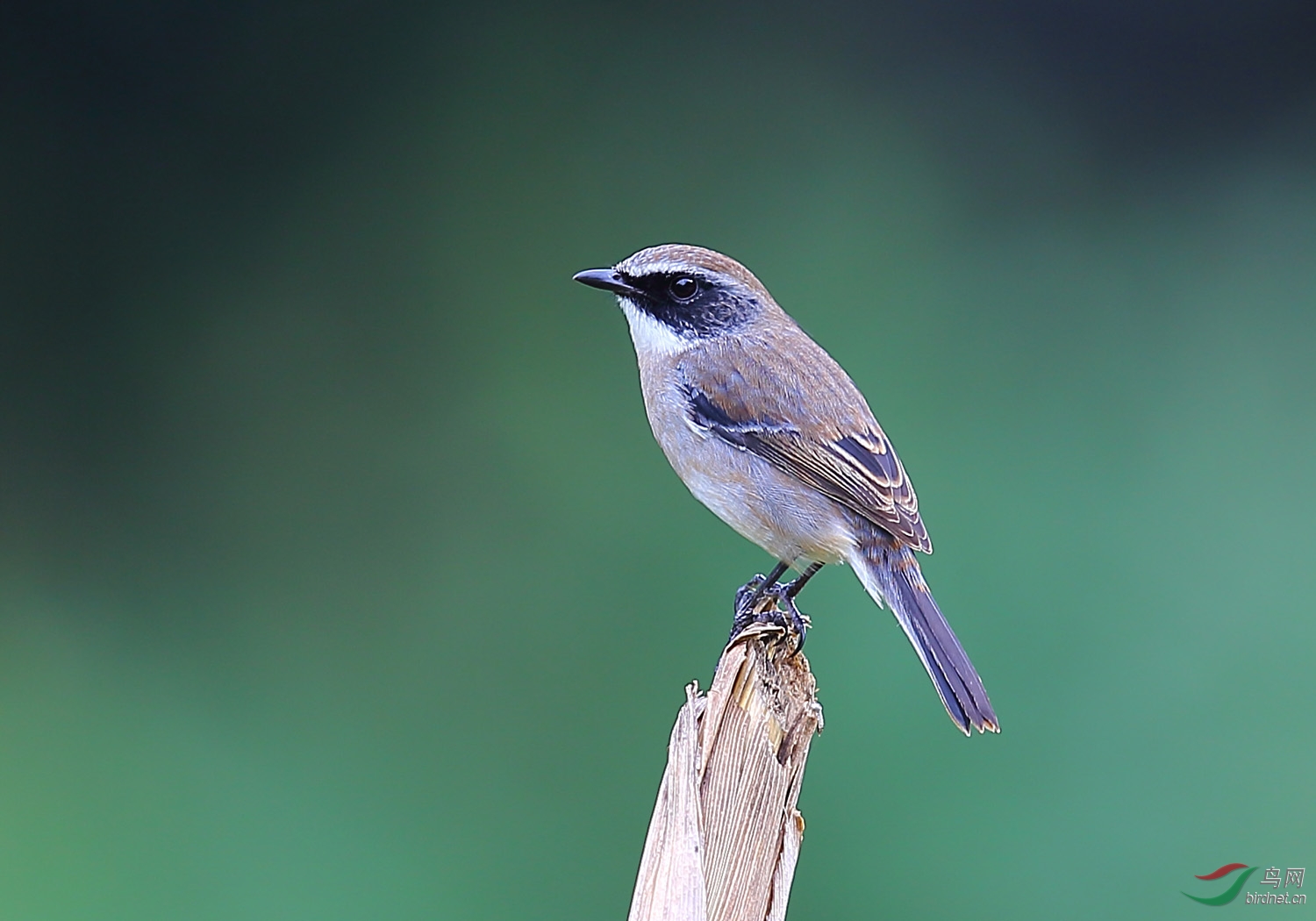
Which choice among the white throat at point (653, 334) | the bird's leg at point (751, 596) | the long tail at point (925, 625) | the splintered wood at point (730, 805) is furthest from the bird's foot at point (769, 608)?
the white throat at point (653, 334)

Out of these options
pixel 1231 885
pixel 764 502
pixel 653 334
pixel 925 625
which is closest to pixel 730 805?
pixel 925 625

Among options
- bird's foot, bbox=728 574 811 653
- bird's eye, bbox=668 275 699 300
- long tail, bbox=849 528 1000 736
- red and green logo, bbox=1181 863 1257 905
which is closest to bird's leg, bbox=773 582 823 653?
bird's foot, bbox=728 574 811 653

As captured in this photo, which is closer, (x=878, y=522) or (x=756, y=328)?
(x=878, y=522)

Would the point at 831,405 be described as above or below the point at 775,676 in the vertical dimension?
above

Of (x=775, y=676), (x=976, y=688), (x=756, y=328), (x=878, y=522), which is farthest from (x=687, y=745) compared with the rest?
(x=756, y=328)

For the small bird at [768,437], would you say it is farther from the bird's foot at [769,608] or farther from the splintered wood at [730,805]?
the splintered wood at [730,805]

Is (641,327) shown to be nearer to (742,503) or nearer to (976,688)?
(742,503)

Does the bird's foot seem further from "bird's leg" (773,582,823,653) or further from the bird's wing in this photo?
the bird's wing
